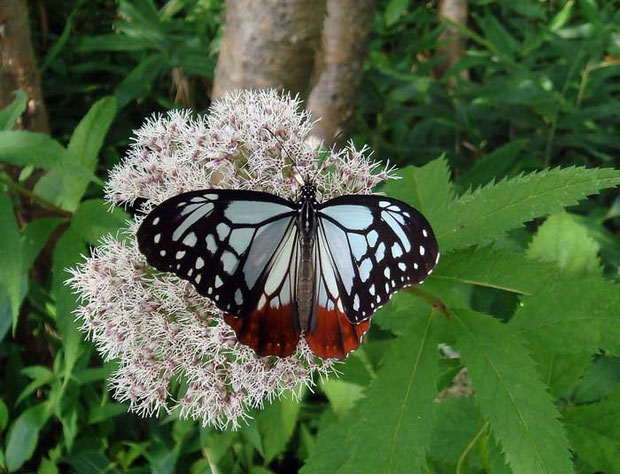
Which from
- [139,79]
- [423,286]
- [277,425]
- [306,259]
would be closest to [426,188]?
[423,286]

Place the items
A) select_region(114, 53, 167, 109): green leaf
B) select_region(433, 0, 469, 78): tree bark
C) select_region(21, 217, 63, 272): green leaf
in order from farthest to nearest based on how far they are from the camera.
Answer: select_region(433, 0, 469, 78): tree bark, select_region(114, 53, 167, 109): green leaf, select_region(21, 217, 63, 272): green leaf

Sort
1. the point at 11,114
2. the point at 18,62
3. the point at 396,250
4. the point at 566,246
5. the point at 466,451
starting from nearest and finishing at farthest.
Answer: the point at 396,250 → the point at 466,451 → the point at 11,114 → the point at 566,246 → the point at 18,62

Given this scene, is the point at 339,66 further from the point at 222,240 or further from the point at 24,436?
the point at 24,436

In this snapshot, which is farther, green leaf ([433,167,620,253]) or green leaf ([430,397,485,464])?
green leaf ([430,397,485,464])

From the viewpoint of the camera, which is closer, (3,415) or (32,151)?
(32,151)

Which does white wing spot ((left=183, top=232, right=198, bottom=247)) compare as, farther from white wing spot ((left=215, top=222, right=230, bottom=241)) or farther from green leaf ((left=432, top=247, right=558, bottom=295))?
green leaf ((left=432, top=247, right=558, bottom=295))

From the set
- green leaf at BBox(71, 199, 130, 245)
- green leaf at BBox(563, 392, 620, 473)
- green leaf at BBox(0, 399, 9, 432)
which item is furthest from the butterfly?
green leaf at BBox(0, 399, 9, 432)

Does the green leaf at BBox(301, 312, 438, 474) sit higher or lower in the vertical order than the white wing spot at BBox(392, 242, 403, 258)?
lower
